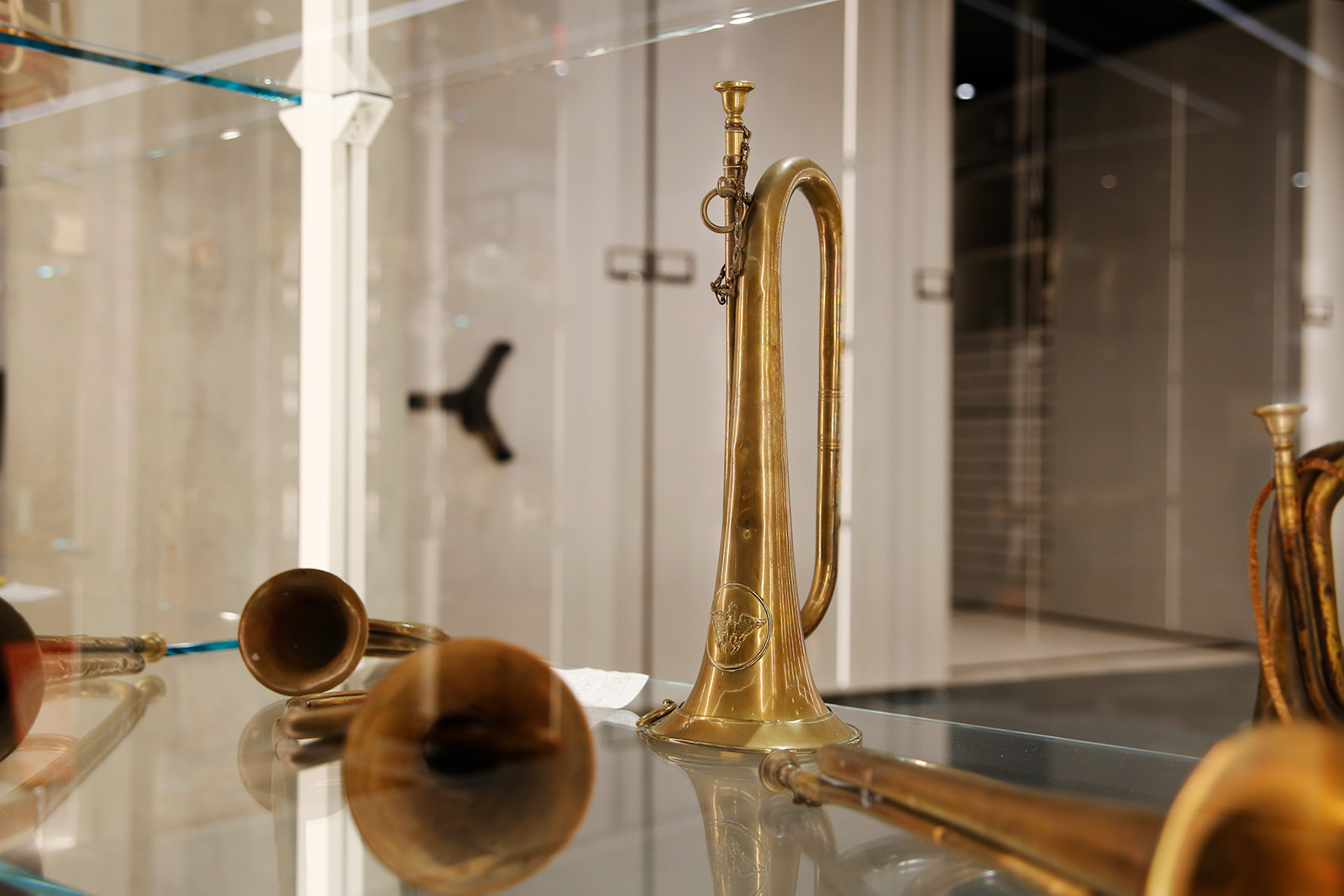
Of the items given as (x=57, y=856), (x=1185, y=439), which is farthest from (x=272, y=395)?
(x=1185, y=439)

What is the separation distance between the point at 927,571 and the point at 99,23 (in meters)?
2.61

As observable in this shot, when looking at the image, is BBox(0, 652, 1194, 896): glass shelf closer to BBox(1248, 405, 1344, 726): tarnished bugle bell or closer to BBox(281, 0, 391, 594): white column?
BBox(1248, 405, 1344, 726): tarnished bugle bell

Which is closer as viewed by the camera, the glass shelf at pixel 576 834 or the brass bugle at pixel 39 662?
the glass shelf at pixel 576 834

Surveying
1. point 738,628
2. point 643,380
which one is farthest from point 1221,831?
point 643,380

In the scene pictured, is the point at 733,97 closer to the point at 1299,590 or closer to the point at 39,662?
the point at 1299,590

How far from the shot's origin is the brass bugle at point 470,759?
47 centimetres

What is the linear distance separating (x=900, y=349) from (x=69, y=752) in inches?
105

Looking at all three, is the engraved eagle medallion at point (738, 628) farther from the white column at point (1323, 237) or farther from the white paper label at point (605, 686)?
the white column at point (1323, 237)

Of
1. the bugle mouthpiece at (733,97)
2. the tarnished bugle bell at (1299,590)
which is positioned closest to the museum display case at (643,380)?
the tarnished bugle bell at (1299,590)

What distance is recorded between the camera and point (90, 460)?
5.02 feet

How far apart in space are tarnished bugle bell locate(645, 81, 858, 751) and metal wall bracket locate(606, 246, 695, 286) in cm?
193

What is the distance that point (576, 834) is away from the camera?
482 mm

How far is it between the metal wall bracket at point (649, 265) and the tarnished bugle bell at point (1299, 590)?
2055 mm

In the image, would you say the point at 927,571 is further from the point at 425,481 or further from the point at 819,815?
the point at 819,815
